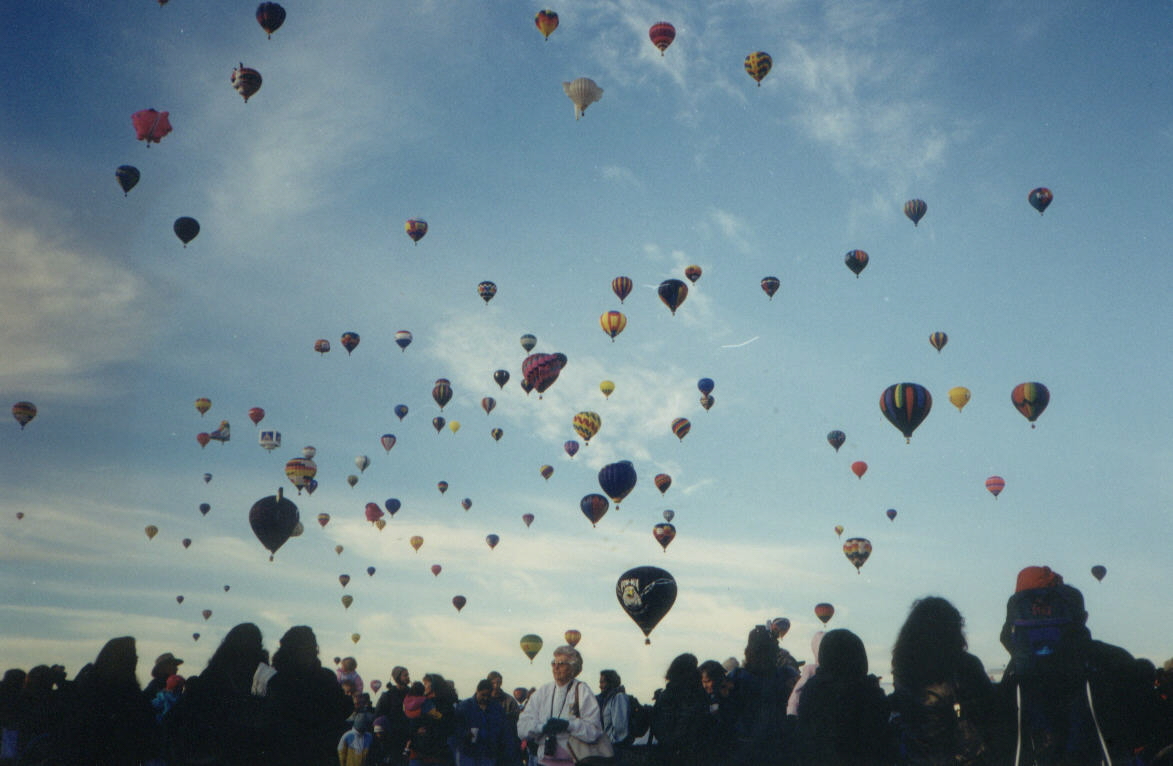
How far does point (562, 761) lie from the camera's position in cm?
829

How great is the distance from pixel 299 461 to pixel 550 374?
1100 cm

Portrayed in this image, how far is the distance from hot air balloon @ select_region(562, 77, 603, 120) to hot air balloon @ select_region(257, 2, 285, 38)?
1114 centimetres

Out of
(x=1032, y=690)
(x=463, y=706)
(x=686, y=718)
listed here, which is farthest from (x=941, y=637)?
(x=463, y=706)

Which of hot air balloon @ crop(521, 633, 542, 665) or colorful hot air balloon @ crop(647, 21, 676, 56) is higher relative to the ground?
colorful hot air balloon @ crop(647, 21, 676, 56)

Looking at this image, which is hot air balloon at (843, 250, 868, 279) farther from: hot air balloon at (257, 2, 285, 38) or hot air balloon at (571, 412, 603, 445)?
hot air balloon at (257, 2, 285, 38)

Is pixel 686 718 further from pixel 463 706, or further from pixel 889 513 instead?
pixel 889 513

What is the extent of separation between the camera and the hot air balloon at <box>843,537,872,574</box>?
34375mm

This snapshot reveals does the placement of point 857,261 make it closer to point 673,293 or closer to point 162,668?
point 673,293

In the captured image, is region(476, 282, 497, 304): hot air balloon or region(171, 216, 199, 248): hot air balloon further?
region(476, 282, 497, 304): hot air balloon

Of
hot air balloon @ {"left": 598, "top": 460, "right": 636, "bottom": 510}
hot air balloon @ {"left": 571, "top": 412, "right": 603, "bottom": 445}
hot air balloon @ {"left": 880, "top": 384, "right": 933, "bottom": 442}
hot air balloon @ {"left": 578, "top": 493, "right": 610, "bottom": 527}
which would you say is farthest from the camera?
hot air balloon @ {"left": 571, "top": 412, "right": 603, "bottom": 445}

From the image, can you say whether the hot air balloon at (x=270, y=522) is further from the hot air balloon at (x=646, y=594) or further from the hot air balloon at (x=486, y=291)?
the hot air balloon at (x=486, y=291)

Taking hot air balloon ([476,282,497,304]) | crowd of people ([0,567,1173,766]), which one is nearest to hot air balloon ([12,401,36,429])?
hot air balloon ([476,282,497,304])

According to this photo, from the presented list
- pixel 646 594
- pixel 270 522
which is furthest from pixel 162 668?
pixel 270 522

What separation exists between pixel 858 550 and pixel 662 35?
74.2ft
